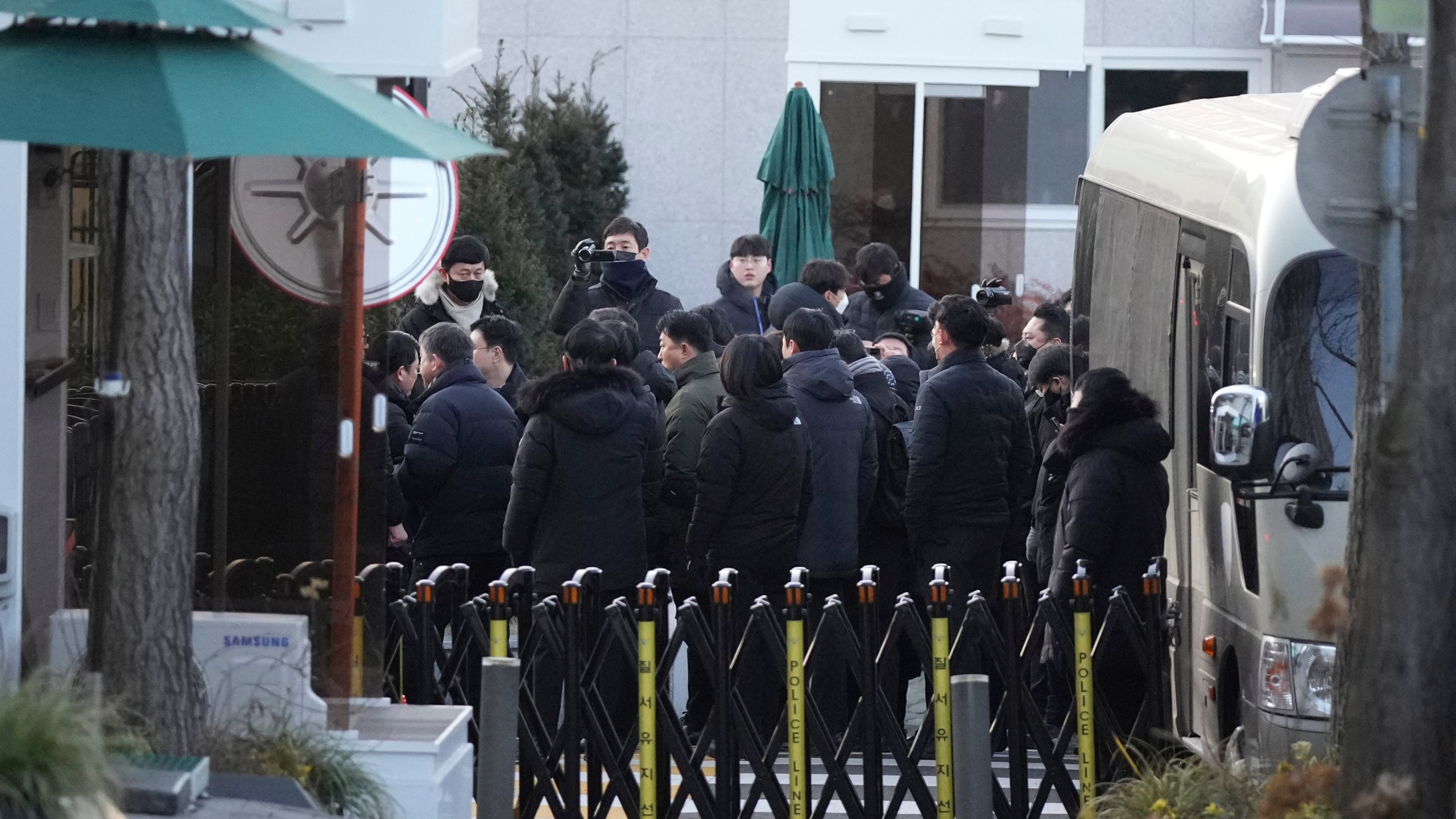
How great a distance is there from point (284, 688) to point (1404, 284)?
3546 millimetres

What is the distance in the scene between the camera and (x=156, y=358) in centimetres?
555

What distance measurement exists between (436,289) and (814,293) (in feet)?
7.75

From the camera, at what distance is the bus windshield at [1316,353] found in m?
7.36

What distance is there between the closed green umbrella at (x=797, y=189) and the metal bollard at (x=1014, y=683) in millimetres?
7702

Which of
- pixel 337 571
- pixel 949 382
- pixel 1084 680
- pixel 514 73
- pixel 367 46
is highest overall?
pixel 514 73

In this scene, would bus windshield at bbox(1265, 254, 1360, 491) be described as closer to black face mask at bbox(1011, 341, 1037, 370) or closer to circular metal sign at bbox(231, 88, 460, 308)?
circular metal sign at bbox(231, 88, 460, 308)

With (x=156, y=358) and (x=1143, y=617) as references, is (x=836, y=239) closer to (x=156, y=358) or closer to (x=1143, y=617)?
(x=1143, y=617)

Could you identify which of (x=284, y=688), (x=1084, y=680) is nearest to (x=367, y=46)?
(x=284, y=688)

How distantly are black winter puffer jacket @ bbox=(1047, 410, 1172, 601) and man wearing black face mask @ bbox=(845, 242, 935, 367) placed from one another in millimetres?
3880

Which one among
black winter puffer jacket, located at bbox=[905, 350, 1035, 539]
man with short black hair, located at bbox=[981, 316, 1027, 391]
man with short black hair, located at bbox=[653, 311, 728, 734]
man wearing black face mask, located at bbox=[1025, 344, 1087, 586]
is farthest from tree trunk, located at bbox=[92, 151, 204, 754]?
man with short black hair, located at bbox=[981, 316, 1027, 391]

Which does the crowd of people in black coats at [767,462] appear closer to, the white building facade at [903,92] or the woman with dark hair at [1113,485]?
the woman with dark hair at [1113,485]

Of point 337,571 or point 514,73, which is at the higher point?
point 514,73

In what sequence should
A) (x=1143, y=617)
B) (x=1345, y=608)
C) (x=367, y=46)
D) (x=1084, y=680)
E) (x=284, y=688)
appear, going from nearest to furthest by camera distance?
1. (x=1345, y=608)
2. (x=284, y=688)
3. (x=367, y=46)
4. (x=1084, y=680)
5. (x=1143, y=617)

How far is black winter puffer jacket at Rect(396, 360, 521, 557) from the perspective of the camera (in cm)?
941
